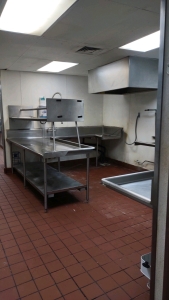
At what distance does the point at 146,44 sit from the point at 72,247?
2610 mm

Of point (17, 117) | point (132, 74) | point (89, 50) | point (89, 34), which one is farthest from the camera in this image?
point (17, 117)

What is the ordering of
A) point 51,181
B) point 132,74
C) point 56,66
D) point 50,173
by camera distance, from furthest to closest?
point 56,66 → point 50,173 → point 51,181 → point 132,74

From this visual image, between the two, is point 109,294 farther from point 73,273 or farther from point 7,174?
point 7,174

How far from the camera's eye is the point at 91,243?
227cm

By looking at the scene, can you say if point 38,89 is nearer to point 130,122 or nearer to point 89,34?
point 130,122

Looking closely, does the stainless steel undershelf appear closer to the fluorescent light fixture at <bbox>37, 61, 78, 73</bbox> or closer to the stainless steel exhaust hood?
the stainless steel exhaust hood

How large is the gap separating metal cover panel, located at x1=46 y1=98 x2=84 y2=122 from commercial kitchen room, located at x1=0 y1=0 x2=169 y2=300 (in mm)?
13

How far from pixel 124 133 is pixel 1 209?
329cm

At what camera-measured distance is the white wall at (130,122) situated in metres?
4.49

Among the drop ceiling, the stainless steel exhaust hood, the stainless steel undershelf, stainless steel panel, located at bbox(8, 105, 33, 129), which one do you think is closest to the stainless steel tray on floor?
the drop ceiling

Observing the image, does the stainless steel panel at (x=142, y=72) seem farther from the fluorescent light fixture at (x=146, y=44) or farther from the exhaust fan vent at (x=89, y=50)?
the exhaust fan vent at (x=89, y=50)

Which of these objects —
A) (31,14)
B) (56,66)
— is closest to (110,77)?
(31,14)

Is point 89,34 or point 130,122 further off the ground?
point 89,34

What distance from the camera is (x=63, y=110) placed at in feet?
9.69
